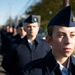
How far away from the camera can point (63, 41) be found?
2.43m

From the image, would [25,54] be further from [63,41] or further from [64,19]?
[63,41]

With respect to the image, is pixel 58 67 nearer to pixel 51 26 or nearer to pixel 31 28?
pixel 51 26

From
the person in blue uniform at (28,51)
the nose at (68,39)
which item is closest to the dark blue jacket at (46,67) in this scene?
the nose at (68,39)

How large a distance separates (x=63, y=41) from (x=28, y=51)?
3056mm

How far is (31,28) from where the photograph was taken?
5.74 metres

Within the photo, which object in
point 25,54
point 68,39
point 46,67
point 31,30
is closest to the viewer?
point 68,39

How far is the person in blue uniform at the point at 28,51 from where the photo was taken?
17.2ft

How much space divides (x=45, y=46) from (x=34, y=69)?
2.65m

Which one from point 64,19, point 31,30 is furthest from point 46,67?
point 31,30

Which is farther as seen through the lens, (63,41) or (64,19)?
(64,19)

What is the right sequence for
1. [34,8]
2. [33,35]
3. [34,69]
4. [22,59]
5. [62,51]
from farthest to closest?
[34,8] < [33,35] < [22,59] < [34,69] < [62,51]

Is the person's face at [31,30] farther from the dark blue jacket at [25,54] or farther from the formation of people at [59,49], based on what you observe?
the formation of people at [59,49]

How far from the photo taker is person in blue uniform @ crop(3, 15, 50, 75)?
17.2 ft

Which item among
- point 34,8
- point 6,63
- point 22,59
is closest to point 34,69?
point 22,59
